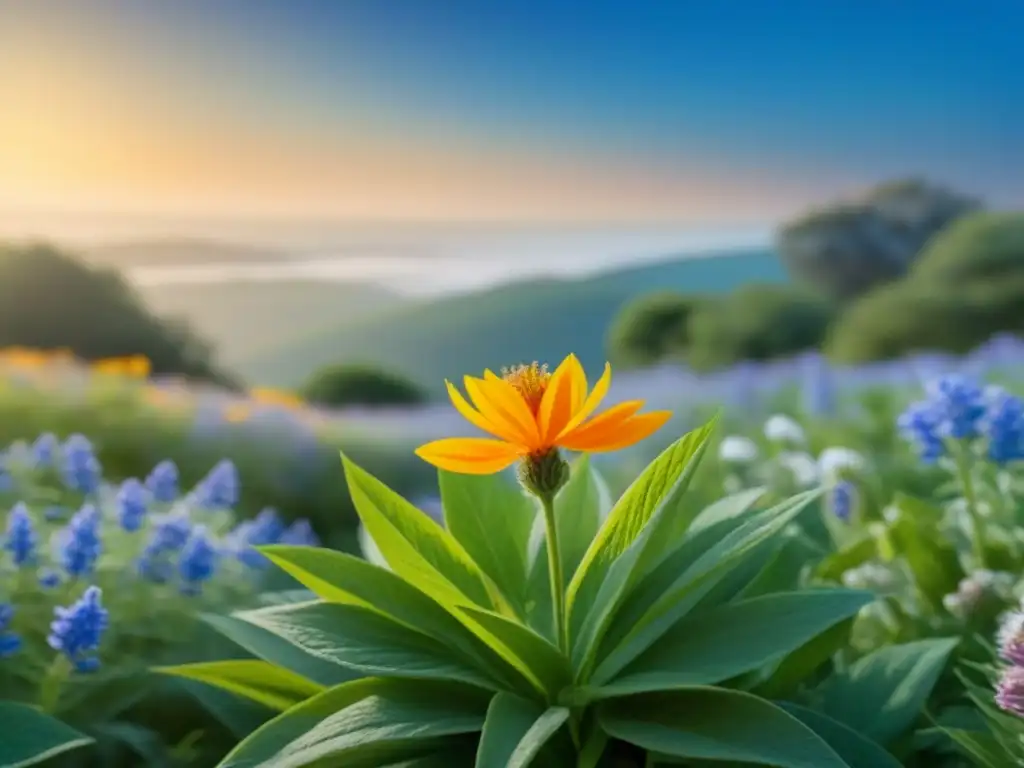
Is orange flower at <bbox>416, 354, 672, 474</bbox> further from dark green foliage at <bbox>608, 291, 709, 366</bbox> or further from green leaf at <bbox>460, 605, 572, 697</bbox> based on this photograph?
dark green foliage at <bbox>608, 291, 709, 366</bbox>

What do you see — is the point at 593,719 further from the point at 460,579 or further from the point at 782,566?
the point at 782,566

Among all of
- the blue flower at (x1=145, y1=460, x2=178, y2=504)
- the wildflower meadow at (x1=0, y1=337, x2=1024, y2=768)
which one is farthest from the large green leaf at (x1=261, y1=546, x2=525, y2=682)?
the blue flower at (x1=145, y1=460, x2=178, y2=504)

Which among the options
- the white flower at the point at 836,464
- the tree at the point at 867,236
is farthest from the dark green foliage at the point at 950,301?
the white flower at the point at 836,464

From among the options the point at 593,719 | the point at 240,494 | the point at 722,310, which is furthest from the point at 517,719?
the point at 722,310

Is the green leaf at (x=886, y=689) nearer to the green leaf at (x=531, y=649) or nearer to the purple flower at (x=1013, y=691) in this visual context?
the purple flower at (x=1013, y=691)

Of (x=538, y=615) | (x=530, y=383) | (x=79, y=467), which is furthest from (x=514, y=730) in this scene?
(x=79, y=467)

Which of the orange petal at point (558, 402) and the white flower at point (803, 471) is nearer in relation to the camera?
the orange petal at point (558, 402)

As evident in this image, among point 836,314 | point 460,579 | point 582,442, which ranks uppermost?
point 582,442
